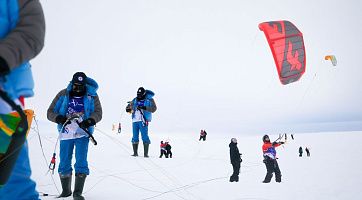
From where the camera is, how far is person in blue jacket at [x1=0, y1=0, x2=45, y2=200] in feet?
4.82

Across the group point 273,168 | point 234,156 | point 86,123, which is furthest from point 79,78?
point 273,168

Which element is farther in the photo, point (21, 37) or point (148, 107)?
point (148, 107)

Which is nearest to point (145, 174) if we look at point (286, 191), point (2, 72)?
point (286, 191)

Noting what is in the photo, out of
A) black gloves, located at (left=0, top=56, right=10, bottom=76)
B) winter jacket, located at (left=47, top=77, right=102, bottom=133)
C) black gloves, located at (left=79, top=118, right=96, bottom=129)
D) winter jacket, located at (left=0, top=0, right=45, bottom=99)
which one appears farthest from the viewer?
winter jacket, located at (left=47, top=77, right=102, bottom=133)

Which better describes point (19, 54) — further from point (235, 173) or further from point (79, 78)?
point (235, 173)

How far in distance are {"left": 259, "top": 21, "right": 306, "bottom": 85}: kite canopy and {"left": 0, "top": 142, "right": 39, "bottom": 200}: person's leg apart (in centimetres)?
1003

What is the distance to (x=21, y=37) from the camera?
156cm

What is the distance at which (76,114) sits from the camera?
4.18 meters

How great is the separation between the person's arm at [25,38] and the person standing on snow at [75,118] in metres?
2.37

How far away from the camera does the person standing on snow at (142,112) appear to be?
30.1 ft

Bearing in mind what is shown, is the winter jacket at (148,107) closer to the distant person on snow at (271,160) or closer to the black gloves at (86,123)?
the distant person on snow at (271,160)

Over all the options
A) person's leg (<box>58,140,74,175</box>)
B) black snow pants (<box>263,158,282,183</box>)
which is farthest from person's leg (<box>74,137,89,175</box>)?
black snow pants (<box>263,158,282,183</box>)

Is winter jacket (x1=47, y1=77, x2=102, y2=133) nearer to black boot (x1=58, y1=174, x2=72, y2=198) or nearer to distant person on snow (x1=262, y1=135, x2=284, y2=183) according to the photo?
black boot (x1=58, y1=174, x2=72, y2=198)

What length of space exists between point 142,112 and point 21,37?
7682mm
